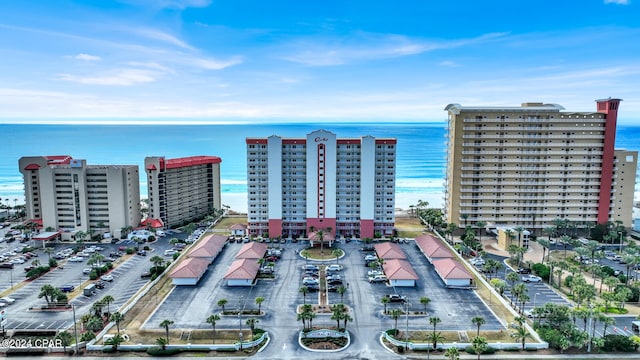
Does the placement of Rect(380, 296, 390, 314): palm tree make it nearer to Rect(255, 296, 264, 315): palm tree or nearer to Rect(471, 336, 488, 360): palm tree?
Rect(471, 336, 488, 360): palm tree

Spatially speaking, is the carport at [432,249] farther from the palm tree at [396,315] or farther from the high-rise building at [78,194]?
the high-rise building at [78,194]

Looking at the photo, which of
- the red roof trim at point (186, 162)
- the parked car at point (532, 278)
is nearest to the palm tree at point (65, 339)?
the red roof trim at point (186, 162)

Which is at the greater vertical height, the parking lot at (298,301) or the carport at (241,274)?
the carport at (241,274)

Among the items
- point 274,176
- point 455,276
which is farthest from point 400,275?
point 274,176

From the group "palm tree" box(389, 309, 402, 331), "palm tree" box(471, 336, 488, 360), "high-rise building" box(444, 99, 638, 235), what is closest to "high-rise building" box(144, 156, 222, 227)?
"high-rise building" box(444, 99, 638, 235)

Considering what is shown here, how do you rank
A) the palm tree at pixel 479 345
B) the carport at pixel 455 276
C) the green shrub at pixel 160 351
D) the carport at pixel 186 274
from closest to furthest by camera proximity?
the palm tree at pixel 479 345
the green shrub at pixel 160 351
the carport at pixel 186 274
the carport at pixel 455 276

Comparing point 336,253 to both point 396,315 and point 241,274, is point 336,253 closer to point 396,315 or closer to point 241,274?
point 241,274

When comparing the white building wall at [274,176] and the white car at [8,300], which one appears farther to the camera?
the white building wall at [274,176]

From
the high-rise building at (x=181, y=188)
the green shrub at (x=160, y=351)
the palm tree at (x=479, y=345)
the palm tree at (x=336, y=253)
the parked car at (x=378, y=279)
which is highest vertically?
the high-rise building at (x=181, y=188)
